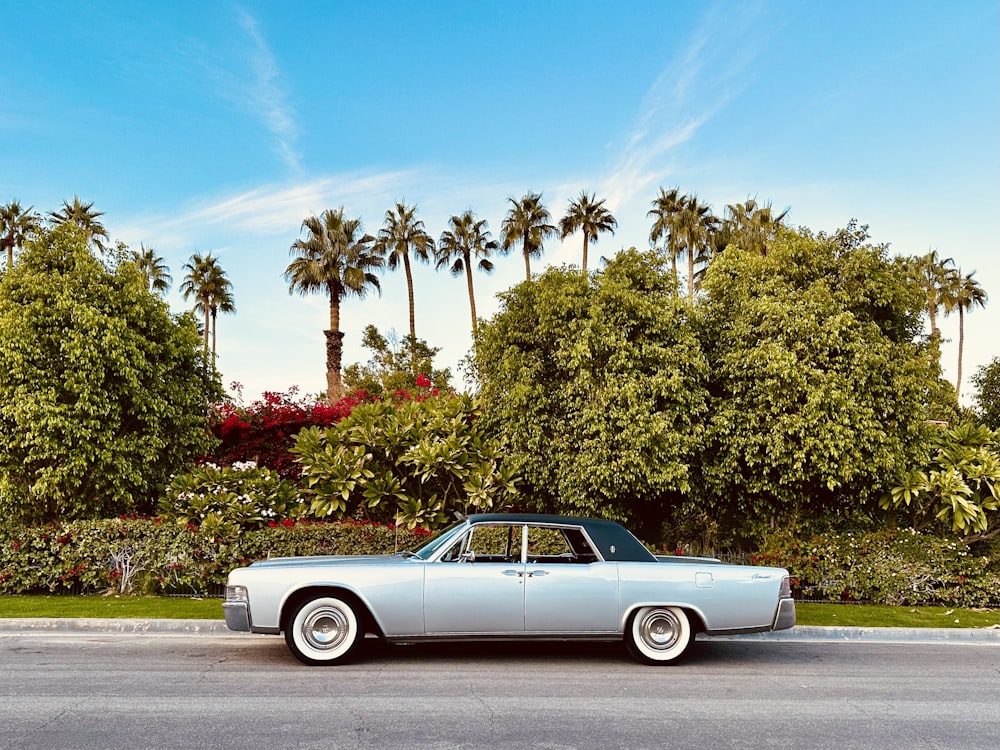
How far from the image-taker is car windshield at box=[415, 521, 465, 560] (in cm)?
→ 779

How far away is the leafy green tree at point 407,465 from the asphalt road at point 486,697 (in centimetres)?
492

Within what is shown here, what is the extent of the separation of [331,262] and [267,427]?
20.2m

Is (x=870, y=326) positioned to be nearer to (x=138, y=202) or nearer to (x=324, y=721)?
(x=324, y=721)

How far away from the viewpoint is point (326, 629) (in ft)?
24.9

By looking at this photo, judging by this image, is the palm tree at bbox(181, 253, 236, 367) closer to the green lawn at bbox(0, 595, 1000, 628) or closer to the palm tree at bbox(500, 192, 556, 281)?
the palm tree at bbox(500, 192, 556, 281)

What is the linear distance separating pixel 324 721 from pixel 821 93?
1535 centimetres

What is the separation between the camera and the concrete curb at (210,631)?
9594 mm

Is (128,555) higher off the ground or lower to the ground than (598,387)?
lower

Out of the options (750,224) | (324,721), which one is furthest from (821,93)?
(750,224)

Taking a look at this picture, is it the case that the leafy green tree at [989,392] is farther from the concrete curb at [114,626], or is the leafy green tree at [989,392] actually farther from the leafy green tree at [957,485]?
the concrete curb at [114,626]

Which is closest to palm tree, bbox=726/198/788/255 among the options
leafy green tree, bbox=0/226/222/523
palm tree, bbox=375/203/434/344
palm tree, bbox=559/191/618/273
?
palm tree, bbox=559/191/618/273

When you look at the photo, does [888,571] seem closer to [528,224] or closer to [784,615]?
[784,615]

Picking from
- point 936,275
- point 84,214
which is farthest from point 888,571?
point 936,275

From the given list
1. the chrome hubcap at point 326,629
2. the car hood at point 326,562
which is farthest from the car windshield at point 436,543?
the chrome hubcap at point 326,629
